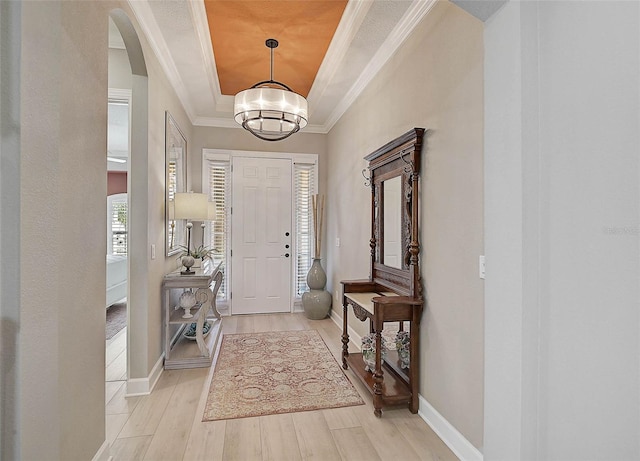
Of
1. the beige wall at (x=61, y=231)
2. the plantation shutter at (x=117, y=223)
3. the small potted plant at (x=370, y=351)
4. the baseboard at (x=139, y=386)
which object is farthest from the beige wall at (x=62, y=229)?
the plantation shutter at (x=117, y=223)

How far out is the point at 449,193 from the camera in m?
2.09

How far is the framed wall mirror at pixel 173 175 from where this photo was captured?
332 cm

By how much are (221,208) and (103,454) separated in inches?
140

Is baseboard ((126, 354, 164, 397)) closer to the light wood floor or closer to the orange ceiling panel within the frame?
the light wood floor

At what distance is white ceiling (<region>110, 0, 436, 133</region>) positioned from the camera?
2426 mm

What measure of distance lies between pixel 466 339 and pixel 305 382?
1455 mm

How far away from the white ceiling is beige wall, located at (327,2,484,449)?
0.17m

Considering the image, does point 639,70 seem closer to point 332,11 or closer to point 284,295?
point 332,11

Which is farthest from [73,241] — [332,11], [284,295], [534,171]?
[284,295]

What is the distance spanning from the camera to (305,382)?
2.85m

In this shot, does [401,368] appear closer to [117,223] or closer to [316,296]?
[316,296]

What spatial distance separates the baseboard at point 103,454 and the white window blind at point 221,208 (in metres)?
3.19

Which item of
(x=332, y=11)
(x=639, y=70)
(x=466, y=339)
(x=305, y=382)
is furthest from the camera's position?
(x=305, y=382)

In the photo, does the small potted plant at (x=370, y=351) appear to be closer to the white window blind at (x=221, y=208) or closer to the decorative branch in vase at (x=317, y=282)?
the decorative branch in vase at (x=317, y=282)
